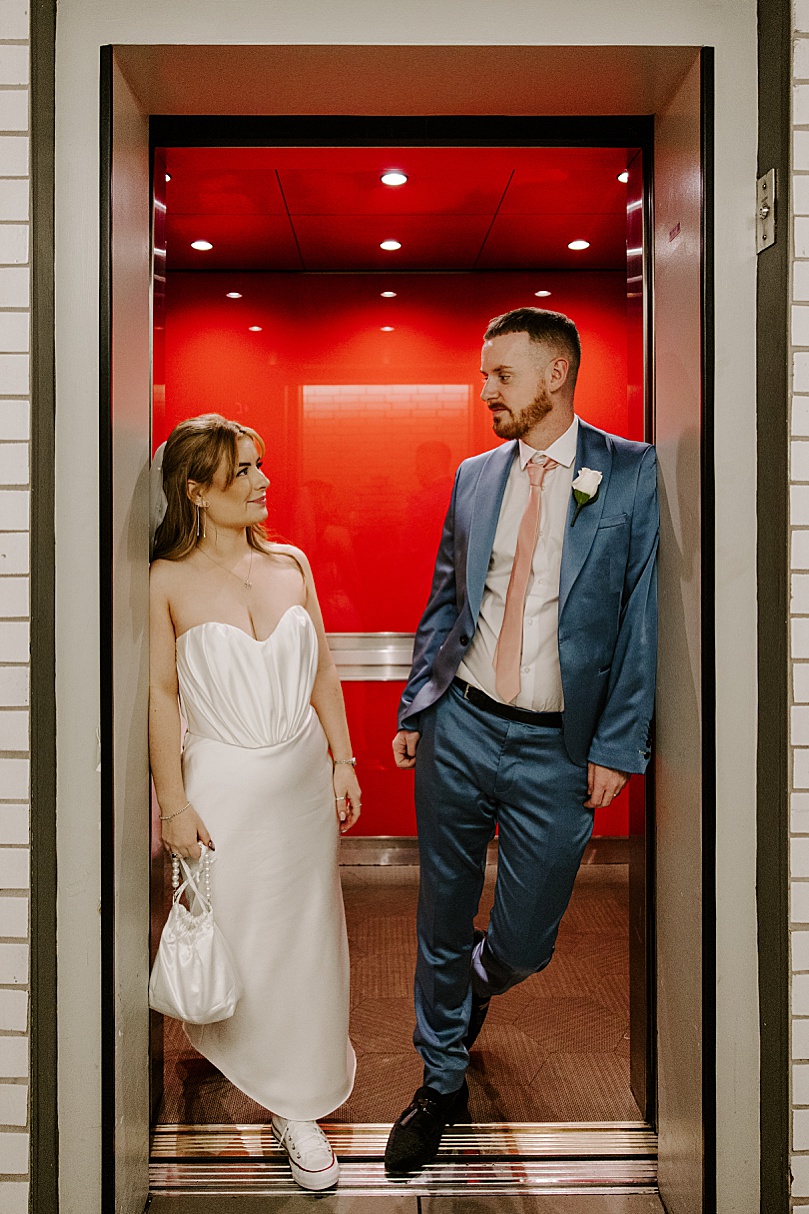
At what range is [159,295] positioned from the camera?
2.34 metres

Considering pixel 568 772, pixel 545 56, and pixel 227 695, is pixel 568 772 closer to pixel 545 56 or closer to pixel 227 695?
pixel 227 695

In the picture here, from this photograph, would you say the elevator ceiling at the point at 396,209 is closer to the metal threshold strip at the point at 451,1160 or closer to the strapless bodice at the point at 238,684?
the strapless bodice at the point at 238,684

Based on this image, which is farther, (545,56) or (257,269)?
(257,269)

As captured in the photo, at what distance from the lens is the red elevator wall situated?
3027 mm

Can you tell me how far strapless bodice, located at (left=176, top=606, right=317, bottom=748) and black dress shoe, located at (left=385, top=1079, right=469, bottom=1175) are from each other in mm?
1014

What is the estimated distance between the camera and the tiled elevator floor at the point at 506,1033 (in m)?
2.44

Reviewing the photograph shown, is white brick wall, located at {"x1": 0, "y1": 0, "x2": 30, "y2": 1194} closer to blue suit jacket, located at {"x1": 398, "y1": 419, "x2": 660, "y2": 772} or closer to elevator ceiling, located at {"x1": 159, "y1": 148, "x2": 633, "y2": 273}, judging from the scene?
elevator ceiling, located at {"x1": 159, "y1": 148, "x2": 633, "y2": 273}

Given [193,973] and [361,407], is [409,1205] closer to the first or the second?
[193,973]

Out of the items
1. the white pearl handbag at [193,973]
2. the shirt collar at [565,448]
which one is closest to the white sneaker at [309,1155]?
Answer: the white pearl handbag at [193,973]

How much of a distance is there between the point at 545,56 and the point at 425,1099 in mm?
2488

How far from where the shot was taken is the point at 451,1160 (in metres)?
2.26

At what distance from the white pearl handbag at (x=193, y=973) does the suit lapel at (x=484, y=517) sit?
1.00 meters

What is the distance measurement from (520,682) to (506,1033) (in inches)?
48.5

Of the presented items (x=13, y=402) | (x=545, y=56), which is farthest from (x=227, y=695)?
(x=545, y=56)
